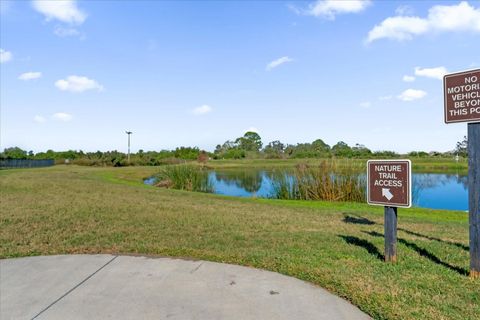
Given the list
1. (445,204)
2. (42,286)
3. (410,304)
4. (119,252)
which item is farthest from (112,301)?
(445,204)

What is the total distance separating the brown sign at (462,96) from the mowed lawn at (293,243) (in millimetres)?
1750

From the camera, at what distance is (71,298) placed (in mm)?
3355

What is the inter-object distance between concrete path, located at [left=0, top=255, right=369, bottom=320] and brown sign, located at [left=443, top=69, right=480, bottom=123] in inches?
93.4

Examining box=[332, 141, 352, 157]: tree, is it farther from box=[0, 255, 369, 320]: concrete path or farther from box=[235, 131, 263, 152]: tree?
box=[235, 131, 263, 152]: tree

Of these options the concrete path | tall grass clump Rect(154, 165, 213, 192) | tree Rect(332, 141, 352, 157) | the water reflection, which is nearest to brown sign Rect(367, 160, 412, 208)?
the concrete path

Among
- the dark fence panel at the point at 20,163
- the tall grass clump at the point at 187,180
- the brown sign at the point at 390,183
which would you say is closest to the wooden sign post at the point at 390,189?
the brown sign at the point at 390,183

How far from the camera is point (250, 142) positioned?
301 ft

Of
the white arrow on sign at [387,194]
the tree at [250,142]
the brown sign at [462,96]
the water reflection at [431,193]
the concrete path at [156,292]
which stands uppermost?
the tree at [250,142]

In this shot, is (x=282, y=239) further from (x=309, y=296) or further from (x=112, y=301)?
(x=112, y=301)

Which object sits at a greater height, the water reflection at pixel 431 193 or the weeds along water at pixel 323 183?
the weeds along water at pixel 323 183

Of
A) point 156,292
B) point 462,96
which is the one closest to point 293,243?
point 156,292

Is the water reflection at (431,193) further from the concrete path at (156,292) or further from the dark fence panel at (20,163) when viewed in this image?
the dark fence panel at (20,163)

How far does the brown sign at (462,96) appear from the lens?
3682 millimetres

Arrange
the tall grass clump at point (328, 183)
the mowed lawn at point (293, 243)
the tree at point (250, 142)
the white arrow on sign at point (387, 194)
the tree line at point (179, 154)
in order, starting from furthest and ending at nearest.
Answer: the tree at point (250, 142)
the tree line at point (179, 154)
the tall grass clump at point (328, 183)
the white arrow on sign at point (387, 194)
the mowed lawn at point (293, 243)
